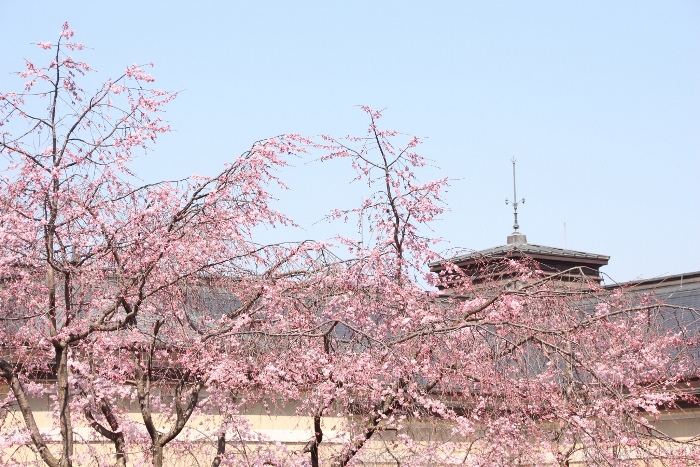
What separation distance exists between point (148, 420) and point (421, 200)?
11.7 ft

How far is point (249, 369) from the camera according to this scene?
9586mm

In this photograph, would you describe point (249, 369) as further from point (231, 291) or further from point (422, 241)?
point (422, 241)

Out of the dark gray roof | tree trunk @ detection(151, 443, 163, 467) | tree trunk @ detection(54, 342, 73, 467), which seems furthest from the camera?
the dark gray roof

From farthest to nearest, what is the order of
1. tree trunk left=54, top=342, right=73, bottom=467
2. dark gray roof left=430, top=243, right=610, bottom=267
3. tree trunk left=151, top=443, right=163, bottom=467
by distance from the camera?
dark gray roof left=430, top=243, right=610, bottom=267 → tree trunk left=151, top=443, right=163, bottom=467 → tree trunk left=54, top=342, right=73, bottom=467

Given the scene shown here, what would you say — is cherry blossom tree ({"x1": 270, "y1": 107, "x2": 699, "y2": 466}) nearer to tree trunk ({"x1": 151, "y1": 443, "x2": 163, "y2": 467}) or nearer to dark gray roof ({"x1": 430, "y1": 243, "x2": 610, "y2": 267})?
tree trunk ({"x1": 151, "y1": 443, "x2": 163, "y2": 467})

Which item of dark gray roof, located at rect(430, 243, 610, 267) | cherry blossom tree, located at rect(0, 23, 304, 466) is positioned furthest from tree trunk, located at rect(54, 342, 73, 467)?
dark gray roof, located at rect(430, 243, 610, 267)

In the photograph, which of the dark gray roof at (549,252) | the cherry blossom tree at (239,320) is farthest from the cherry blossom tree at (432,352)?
the dark gray roof at (549,252)

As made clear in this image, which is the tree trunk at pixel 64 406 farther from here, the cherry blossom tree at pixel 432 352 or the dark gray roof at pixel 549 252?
the dark gray roof at pixel 549 252

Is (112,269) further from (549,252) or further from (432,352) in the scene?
(549,252)

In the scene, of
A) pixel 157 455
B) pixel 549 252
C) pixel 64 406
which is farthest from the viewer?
pixel 549 252

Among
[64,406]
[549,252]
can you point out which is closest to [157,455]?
[64,406]

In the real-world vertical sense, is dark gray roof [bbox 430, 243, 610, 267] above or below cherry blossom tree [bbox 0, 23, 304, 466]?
above

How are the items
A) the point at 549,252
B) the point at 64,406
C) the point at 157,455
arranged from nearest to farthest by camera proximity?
the point at 64,406, the point at 157,455, the point at 549,252

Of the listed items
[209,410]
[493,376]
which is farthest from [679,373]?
[209,410]
